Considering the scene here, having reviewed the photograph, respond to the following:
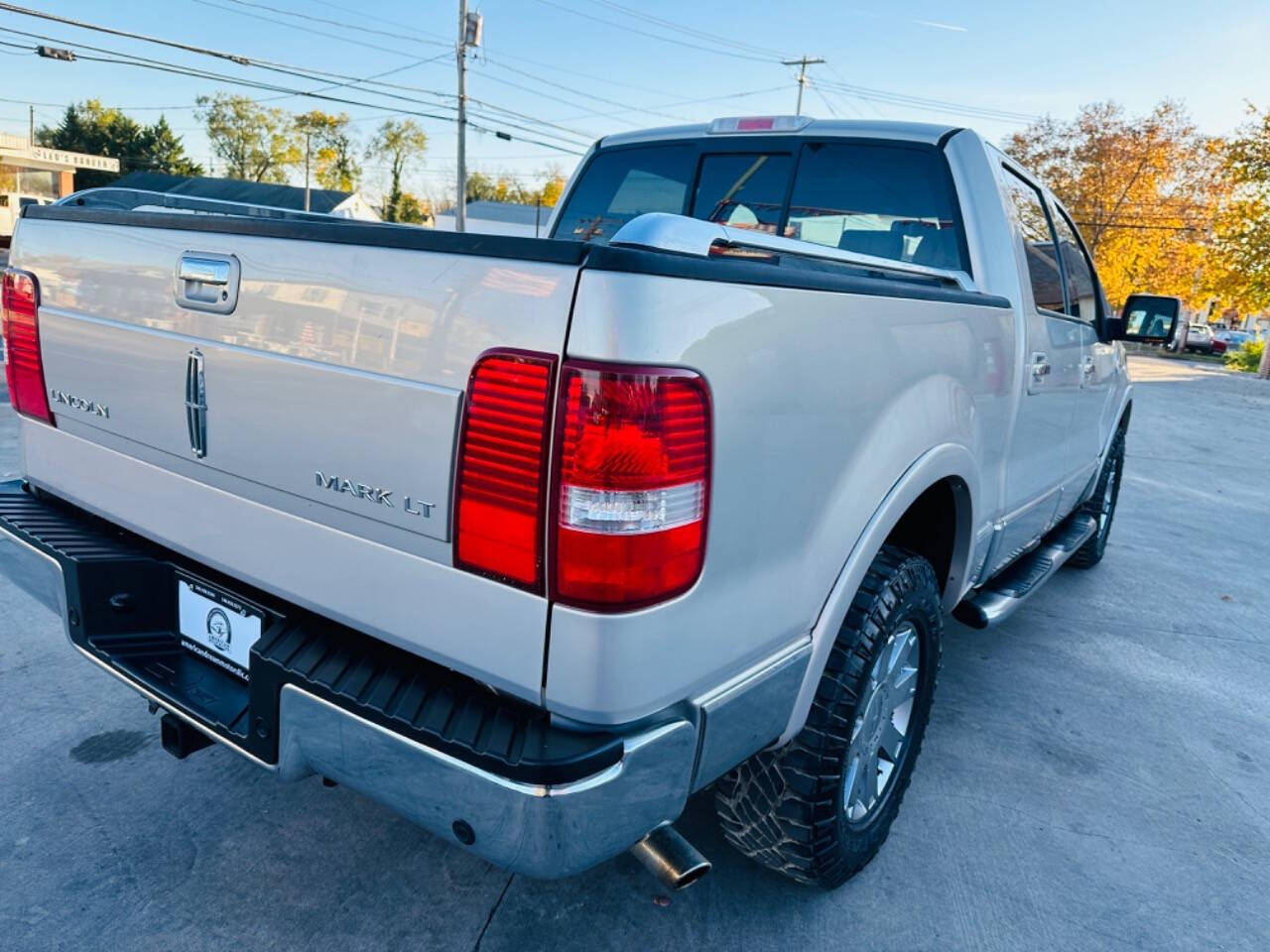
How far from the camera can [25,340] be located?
7.83 feet

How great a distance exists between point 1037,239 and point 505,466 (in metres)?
2.72

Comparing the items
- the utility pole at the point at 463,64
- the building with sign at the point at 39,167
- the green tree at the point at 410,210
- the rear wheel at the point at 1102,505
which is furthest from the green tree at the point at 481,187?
the rear wheel at the point at 1102,505

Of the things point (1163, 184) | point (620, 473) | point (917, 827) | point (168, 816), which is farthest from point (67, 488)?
point (1163, 184)

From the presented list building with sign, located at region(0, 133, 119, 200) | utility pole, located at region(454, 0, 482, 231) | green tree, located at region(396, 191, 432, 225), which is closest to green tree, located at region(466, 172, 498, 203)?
green tree, located at region(396, 191, 432, 225)

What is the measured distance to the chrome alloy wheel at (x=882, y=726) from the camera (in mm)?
2244

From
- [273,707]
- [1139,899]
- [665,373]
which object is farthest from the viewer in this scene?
[1139,899]

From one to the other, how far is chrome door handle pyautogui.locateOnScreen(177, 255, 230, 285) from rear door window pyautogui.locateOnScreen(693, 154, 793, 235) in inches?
74.9

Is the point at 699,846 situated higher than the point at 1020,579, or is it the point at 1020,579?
the point at 1020,579

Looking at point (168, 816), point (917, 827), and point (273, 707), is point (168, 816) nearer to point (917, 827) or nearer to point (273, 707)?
point (273, 707)

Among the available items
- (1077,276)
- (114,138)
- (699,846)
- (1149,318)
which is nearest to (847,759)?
(699,846)

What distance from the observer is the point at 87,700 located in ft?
10.1

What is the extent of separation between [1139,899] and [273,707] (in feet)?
7.49

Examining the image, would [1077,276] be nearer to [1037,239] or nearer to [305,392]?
[1037,239]

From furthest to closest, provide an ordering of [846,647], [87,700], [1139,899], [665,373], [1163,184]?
[1163,184] → [87,700] → [1139,899] → [846,647] → [665,373]
